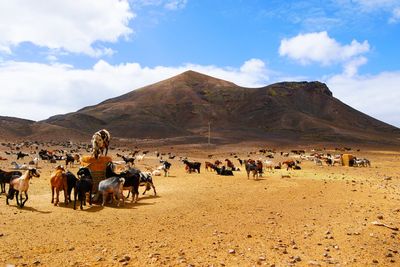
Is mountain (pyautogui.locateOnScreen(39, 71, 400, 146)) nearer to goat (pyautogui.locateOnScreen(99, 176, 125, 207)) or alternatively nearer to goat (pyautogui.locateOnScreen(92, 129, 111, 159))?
goat (pyautogui.locateOnScreen(92, 129, 111, 159))

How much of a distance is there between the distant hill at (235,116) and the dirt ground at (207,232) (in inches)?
3728

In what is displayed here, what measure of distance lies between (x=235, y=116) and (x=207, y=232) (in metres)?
150

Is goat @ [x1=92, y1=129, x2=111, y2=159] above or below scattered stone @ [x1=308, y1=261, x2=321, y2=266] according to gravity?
above

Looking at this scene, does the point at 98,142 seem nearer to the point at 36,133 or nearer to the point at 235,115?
the point at 36,133

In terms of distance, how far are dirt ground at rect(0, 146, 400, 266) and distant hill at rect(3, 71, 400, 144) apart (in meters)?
94.7

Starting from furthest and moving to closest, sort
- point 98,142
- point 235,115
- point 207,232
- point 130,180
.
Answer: point 235,115 < point 98,142 < point 130,180 < point 207,232

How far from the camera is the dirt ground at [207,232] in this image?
35.3 feet

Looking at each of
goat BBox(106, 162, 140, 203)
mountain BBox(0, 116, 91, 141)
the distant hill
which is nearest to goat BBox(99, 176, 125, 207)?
goat BBox(106, 162, 140, 203)

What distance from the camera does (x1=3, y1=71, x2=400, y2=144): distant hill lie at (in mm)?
129000

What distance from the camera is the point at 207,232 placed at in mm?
13359

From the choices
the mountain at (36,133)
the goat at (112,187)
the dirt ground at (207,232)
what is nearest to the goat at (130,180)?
the dirt ground at (207,232)

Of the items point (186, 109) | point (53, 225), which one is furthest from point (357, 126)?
point (53, 225)

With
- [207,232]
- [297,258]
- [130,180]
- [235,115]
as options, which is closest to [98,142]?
[130,180]

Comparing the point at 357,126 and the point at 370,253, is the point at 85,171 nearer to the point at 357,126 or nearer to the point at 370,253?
the point at 370,253
